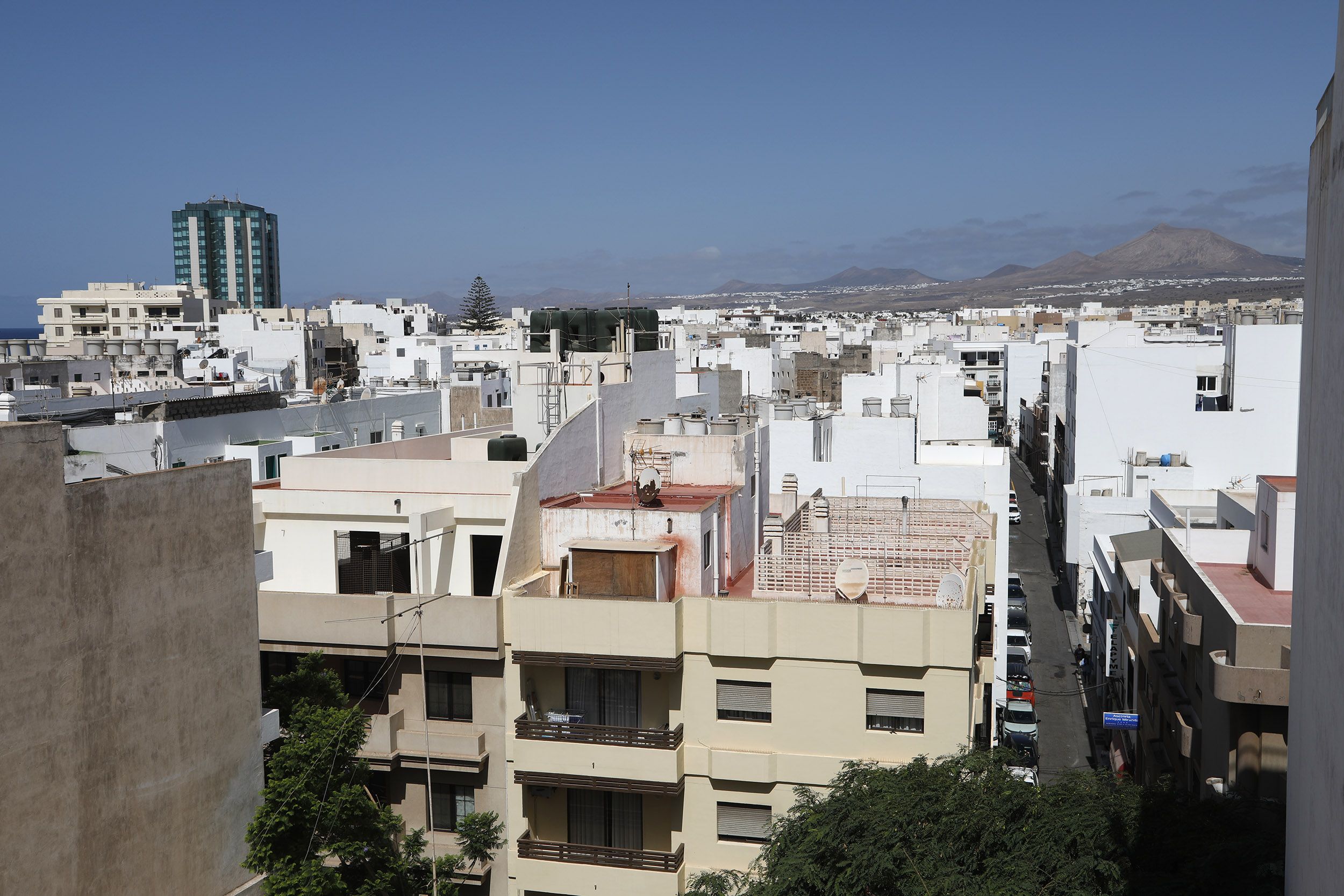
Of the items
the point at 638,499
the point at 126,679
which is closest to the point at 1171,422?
the point at 638,499

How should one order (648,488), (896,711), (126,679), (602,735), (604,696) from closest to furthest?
(126,679), (896,711), (602,735), (604,696), (648,488)

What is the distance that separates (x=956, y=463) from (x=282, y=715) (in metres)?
23.1

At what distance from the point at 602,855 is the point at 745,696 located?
11.4 feet

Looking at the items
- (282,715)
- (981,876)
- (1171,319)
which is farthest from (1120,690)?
(1171,319)

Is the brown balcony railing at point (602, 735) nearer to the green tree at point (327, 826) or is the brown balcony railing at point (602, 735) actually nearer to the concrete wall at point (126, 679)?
the green tree at point (327, 826)

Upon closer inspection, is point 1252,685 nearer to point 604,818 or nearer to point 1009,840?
point 1009,840

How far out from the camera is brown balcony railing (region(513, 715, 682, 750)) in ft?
59.9

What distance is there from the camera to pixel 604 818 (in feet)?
63.2

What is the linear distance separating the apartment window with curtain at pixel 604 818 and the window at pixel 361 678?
373 centimetres

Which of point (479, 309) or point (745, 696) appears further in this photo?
point (479, 309)

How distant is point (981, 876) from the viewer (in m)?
14.0

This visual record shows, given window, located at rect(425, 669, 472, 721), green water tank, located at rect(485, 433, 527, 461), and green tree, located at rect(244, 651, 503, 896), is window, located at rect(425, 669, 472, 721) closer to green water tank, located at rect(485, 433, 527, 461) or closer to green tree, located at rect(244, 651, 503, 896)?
green tree, located at rect(244, 651, 503, 896)

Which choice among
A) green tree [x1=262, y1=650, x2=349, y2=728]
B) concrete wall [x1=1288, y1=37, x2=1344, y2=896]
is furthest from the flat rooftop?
concrete wall [x1=1288, y1=37, x2=1344, y2=896]

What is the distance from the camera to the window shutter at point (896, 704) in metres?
17.8
